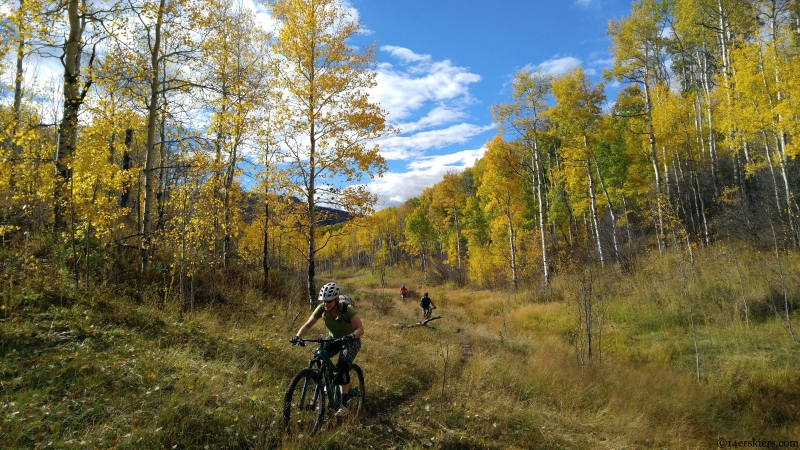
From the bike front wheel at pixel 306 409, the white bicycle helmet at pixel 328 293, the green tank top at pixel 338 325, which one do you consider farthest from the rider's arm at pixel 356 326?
the bike front wheel at pixel 306 409

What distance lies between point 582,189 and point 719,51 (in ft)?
46.5

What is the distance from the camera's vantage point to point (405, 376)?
7.28 meters

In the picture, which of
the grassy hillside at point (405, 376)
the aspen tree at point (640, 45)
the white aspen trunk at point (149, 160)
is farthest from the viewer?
the aspen tree at point (640, 45)

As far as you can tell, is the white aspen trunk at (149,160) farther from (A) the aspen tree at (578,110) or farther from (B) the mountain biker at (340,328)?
(A) the aspen tree at (578,110)

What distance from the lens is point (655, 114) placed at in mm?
20297

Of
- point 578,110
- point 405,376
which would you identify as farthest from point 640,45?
point 405,376

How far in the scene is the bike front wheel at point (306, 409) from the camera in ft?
14.1

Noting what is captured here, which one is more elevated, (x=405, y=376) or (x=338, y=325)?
(x=338, y=325)

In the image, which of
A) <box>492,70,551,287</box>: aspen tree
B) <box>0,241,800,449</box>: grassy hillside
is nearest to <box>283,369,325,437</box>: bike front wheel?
<box>0,241,800,449</box>: grassy hillside

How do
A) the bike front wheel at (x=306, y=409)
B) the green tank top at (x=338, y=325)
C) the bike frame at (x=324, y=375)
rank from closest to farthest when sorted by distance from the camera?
the bike front wheel at (x=306, y=409)
the bike frame at (x=324, y=375)
the green tank top at (x=338, y=325)

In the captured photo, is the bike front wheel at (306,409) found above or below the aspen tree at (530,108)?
below

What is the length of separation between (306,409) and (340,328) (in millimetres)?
1044

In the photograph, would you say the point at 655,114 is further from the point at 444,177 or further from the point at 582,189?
the point at 444,177

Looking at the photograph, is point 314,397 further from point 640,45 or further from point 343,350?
point 640,45
